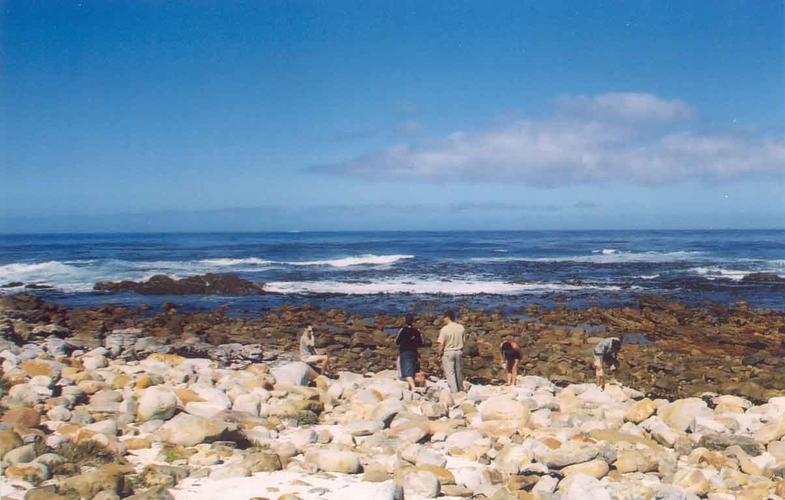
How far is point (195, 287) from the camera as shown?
89.9 feet

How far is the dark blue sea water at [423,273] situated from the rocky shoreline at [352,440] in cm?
1289

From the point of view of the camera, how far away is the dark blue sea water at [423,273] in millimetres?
24766

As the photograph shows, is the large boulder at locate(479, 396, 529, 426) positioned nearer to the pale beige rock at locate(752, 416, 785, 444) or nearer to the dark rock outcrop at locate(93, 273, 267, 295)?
the pale beige rock at locate(752, 416, 785, 444)

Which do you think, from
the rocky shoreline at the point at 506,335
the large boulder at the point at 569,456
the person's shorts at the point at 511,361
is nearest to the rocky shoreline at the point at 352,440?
the large boulder at the point at 569,456

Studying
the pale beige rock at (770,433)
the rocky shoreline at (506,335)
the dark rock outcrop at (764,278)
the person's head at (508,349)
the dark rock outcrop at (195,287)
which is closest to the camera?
the pale beige rock at (770,433)

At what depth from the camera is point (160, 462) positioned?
595 centimetres

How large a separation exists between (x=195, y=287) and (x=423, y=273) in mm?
12847

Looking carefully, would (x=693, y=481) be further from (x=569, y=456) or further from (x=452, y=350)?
(x=452, y=350)

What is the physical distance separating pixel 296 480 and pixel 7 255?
170 ft

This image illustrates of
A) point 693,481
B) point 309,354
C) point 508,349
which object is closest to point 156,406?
point 309,354

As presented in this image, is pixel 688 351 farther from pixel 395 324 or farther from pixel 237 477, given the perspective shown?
pixel 237 477

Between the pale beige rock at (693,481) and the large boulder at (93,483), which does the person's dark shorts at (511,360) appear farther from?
the large boulder at (93,483)

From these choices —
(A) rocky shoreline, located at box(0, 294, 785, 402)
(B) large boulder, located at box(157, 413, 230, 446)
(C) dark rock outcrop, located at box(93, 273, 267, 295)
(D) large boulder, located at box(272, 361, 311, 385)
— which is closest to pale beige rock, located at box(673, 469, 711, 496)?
(B) large boulder, located at box(157, 413, 230, 446)

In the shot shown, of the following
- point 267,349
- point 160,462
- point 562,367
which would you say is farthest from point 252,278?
point 160,462
